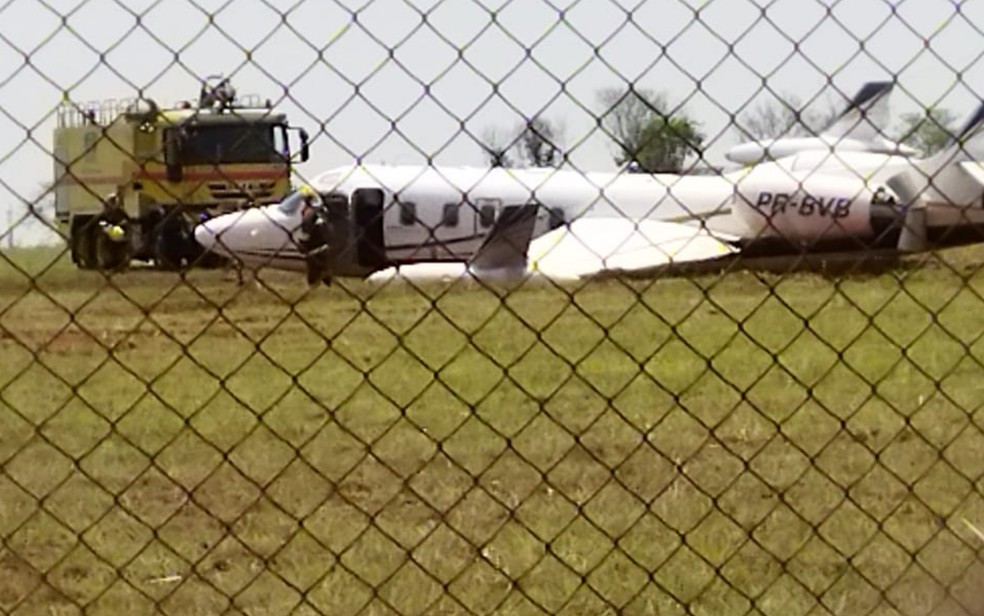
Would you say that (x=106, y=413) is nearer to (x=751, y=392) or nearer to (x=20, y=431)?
(x=20, y=431)

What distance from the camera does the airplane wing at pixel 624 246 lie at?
15.4m

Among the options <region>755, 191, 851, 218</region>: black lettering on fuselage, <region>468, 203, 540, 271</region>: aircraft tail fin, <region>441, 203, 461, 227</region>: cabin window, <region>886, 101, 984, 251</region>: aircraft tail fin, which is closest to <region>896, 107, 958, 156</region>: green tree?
<region>886, 101, 984, 251</region>: aircraft tail fin

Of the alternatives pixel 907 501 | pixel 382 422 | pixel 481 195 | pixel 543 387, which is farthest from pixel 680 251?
pixel 907 501

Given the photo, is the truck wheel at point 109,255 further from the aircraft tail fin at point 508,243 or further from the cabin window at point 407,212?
the aircraft tail fin at point 508,243

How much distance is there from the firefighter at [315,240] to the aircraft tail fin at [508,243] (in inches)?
55.3

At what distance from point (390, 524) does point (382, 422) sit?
209 cm

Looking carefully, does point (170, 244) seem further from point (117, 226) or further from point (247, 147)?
point (247, 147)

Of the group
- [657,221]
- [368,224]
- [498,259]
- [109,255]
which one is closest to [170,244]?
[368,224]

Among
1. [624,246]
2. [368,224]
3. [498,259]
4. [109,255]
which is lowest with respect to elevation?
[624,246]

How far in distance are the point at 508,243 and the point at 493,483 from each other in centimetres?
489

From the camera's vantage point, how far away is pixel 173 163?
202 inches

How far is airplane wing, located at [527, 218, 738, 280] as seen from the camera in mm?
15414

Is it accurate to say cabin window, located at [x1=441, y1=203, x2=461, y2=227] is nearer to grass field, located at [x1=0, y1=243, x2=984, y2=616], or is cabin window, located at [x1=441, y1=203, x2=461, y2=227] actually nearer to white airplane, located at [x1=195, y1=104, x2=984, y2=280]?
white airplane, located at [x1=195, y1=104, x2=984, y2=280]

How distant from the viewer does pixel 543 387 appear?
862 cm
